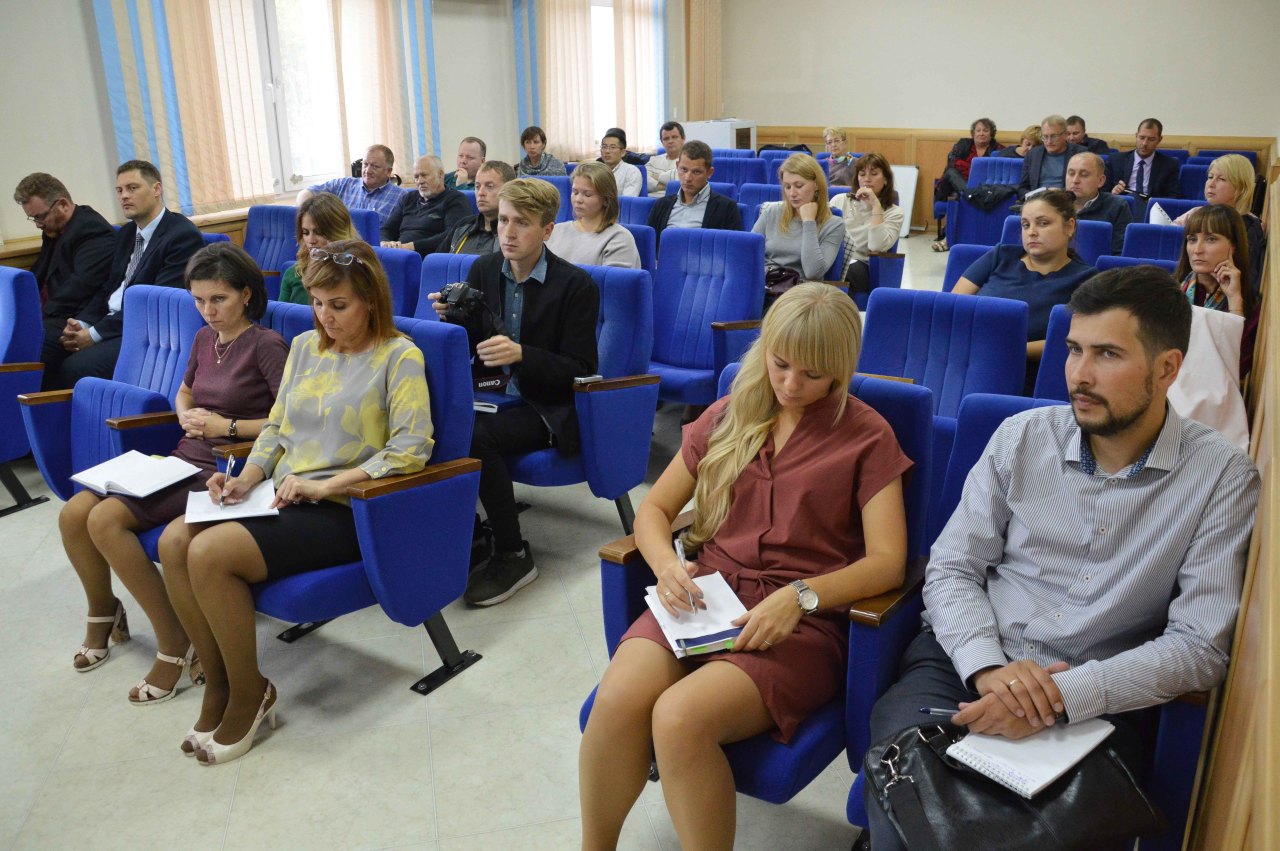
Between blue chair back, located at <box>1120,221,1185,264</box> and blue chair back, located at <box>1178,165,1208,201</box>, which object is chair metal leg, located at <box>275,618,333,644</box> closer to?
blue chair back, located at <box>1120,221,1185,264</box>

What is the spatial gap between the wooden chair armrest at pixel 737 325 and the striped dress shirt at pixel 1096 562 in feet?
6.70

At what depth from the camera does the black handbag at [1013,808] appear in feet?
4.39

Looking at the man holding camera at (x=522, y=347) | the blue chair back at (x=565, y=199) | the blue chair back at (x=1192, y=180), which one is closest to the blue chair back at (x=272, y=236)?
the blue chair back at (x=565, y=199)

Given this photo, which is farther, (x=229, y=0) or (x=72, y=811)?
(x=229, y=0)

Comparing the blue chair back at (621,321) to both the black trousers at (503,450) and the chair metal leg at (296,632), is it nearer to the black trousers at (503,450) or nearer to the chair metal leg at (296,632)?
the black trousers at (503,450)

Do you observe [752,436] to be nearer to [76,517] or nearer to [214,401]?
[214,401]

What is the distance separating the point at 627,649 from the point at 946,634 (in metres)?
0.56

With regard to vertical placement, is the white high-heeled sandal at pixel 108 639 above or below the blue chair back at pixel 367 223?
below

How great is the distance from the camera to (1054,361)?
2797mm

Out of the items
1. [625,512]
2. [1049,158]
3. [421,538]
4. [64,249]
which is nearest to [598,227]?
[625,512]

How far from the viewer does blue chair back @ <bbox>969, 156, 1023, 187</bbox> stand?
276 inches

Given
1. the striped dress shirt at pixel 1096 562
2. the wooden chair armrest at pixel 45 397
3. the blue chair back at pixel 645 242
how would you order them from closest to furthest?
1. the striped dress shirt at pixel 1096 562
2. the wooden chair armrest at pixel 45 397
3. the blue chair back at pixel 645 242

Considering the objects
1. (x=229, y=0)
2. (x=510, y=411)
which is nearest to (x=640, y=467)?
(x=510, y=411)

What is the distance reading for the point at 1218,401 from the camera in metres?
2.53
